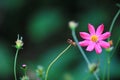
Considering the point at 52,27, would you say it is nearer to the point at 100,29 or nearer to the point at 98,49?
the point at 100,29

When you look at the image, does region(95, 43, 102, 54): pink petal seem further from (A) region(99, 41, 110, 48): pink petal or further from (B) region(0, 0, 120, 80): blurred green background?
(B) region(0, 0, 120, 80): blurred green background

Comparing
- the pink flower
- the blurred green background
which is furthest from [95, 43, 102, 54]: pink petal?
the blurred green background

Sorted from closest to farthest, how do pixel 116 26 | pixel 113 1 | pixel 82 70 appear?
pixel 82 70 < pixel 116 26 < pixel 113 1

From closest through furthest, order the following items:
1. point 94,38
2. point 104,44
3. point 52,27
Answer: point 104,44, point 94,38, point 52,27

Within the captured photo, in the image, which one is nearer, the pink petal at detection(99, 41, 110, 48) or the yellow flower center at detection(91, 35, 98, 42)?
the pink petal at detection(99, 41, 110, 48)

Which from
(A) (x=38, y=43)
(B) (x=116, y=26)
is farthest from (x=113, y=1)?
(A) (x=38, y=43)

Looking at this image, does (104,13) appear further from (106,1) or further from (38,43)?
(38,43)

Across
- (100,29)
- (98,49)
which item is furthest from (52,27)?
(98,49)

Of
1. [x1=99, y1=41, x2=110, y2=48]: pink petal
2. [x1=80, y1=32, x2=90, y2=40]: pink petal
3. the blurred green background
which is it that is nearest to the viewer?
[x1=99, y1=41, x2=110, y2=48]: pink petal
